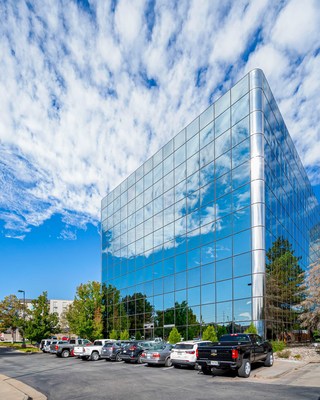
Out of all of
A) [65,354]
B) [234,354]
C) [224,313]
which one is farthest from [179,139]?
[234,354]

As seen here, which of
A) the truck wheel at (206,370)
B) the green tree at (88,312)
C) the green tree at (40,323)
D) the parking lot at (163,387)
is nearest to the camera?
the parking lot at (163,387)

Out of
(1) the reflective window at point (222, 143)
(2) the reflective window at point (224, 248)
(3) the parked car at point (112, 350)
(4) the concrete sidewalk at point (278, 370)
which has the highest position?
(1) the reflective window at point (222, 143)

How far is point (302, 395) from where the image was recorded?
38.5 ft

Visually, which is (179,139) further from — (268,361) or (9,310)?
(9,310)

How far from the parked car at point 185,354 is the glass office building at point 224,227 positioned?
24.4 feet

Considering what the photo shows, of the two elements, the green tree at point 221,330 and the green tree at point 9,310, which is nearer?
the green tree at point 221,330

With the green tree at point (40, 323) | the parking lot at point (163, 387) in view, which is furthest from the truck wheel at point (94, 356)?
the green tree at point (40, 323)

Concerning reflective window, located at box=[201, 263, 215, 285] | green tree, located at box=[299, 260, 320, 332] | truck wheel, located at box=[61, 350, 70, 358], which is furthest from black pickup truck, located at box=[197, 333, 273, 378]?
truck wheel, located at box=[61, 350, 70, 358]

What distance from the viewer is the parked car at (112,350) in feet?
93.8

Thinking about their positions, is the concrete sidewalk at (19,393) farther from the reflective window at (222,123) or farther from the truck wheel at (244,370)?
the reflective window at (222,123)

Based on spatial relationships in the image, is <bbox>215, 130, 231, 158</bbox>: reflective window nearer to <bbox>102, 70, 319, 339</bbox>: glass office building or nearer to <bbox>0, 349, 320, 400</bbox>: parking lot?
<bbox>102, 70, 319, 339</bbox>: glass office building

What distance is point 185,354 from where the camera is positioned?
67.5 ft

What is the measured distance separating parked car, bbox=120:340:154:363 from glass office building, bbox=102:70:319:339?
6478 mm

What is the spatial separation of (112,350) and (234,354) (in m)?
14.8
